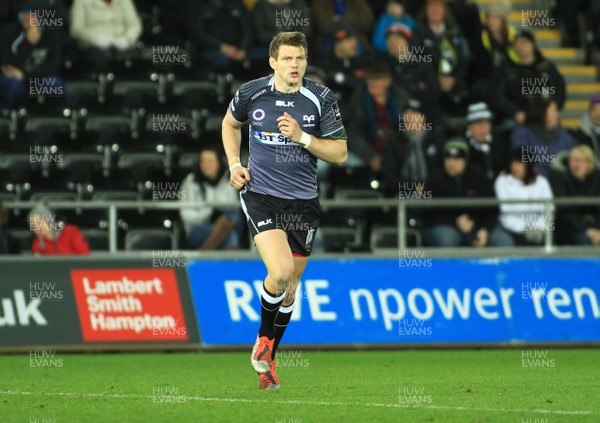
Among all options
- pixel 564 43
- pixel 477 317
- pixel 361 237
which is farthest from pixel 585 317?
pixel 564 43

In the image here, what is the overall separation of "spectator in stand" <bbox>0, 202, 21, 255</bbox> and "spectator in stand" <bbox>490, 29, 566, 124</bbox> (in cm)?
681

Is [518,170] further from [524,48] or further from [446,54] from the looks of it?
[446,54]

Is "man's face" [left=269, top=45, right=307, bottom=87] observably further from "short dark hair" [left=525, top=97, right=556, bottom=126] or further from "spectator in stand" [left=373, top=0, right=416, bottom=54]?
"spectator in stand" [left=373, top=0, right=416, bottom=54]

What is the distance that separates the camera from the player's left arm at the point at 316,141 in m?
9.76

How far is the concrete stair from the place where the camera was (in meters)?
21.1

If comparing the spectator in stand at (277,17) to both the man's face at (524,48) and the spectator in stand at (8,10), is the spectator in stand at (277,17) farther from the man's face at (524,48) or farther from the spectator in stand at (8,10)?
the spectator in stand at (8,10)

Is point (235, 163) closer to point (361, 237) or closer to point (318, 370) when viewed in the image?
point (318, 370)

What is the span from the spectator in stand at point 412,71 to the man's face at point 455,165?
5.74ft

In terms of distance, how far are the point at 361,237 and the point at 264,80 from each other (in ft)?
20.2

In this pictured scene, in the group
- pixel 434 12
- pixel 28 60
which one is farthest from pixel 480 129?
pixel 28 60

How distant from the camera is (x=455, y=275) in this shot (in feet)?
48.5

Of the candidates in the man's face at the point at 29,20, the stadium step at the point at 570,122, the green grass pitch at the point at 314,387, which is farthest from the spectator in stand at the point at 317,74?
the stadium step at the point at 570,122

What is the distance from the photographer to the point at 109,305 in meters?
14.9

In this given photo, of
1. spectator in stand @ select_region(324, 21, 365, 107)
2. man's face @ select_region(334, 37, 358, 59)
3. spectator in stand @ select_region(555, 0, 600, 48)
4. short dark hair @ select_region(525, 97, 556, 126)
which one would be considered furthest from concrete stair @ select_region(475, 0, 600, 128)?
man's face @ select_region(334, 37, 358, 59)
